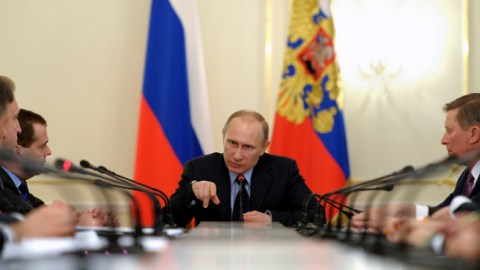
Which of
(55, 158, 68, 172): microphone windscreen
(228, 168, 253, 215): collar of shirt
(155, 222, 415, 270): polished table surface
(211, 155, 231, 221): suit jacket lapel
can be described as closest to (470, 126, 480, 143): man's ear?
(228, 168, 253, 215): collar of shirt

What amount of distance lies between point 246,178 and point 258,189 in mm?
134

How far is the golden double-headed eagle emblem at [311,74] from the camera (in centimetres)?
414

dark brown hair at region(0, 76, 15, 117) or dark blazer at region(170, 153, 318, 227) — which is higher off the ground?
dark brown hair at region(0, 76, 15, 117)

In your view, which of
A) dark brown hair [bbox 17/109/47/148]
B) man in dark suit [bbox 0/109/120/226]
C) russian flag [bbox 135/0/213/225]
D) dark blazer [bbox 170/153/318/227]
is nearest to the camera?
man in dark suit [bbox 0/109/120/226]

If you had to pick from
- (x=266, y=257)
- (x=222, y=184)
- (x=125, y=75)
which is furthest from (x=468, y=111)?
(x=125, y=75)

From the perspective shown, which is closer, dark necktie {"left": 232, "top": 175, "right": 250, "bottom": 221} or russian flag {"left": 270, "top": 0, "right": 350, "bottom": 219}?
dark necktie {"left": 232, "top": 175, "right": 250, "bottom": 221}

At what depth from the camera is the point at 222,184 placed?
3033 millimetres

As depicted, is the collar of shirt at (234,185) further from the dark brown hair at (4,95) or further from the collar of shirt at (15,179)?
the dark brown hair at (4,95)

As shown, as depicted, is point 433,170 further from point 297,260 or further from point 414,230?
point 297,260

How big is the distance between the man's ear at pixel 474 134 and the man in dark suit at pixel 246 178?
1.04 m

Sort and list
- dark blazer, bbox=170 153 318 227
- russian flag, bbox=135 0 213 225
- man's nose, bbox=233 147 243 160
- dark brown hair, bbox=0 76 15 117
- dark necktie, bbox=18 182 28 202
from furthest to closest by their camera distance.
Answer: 1. russian flag, bbox=135 0 213 225
2. man's nose, bbox=233 147 243 160
3. dark blazer, bbox=170 153 318 227
4. dark necktie, bbox=18 182 28 202
5. dark brown hair, bbox=0 76 15 117

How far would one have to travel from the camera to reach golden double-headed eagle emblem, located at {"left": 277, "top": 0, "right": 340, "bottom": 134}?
13.6 ft

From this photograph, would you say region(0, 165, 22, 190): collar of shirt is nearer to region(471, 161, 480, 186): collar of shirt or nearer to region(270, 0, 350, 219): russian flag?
region(270, 0, 350, 219): russian flag

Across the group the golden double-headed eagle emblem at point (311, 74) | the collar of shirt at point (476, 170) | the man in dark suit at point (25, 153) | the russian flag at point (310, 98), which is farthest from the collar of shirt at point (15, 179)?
the collar of shirt at point (476, 170)
